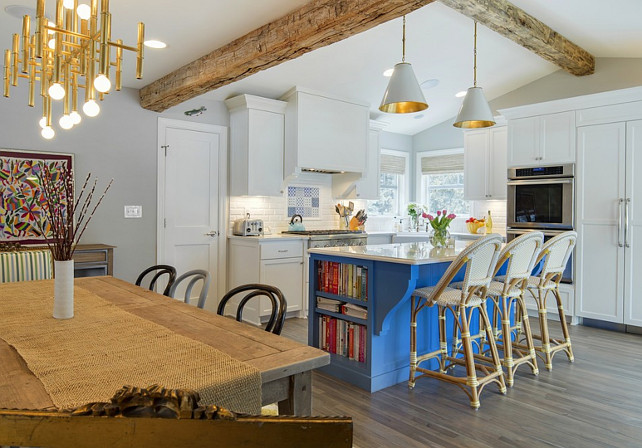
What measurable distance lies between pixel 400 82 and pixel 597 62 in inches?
131

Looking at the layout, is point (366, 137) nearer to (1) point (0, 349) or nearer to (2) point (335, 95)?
(2) point (335, 95)

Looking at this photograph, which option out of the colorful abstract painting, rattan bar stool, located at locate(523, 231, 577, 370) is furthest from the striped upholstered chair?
rattan bar stool, located at locate(523, 231, 577, 370)

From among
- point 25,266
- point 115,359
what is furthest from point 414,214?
point 115,359

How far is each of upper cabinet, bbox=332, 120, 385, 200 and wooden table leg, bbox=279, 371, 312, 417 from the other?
4784 mm

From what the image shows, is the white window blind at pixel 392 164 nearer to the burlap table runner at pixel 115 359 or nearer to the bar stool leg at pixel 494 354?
the bar stool leg at pixel 494 354

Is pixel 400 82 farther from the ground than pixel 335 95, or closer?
closer

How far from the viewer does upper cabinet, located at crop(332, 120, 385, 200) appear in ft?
20.1

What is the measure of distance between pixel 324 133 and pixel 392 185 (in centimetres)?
226

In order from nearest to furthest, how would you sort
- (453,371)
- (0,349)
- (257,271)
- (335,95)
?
(0,349), (453,371), (257,271), (335,95)

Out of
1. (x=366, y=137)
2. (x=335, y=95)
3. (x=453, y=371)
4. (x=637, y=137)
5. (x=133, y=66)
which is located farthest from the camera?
(x=366, y=137)

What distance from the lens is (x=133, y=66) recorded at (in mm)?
4125

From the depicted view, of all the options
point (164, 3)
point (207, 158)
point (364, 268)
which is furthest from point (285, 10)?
point (207, 158)

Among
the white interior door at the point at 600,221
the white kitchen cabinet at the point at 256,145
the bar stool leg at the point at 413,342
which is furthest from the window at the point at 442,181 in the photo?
the bar stool leg at the point at 413,342

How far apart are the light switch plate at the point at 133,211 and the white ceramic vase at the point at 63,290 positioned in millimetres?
3021
